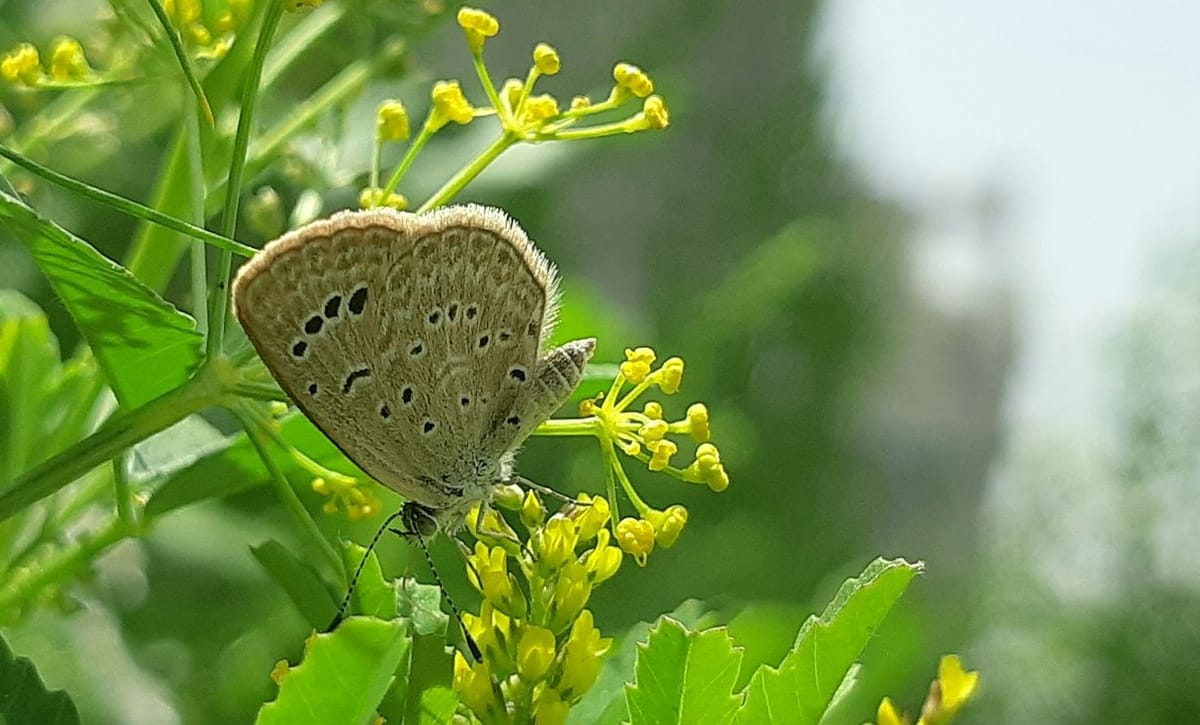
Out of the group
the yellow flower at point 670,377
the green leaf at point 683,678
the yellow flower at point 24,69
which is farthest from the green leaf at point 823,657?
the yellow flower at point 24,69

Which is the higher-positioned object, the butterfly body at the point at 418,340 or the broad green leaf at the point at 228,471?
the butterfly body at the point at 418,340

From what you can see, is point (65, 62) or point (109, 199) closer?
point (109, 199)

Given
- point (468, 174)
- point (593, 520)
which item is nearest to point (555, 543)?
point (593, 520)

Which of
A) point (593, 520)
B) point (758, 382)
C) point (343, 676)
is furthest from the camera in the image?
point (758, 382)

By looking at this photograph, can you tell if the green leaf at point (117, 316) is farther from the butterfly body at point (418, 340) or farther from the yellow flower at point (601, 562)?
the yellow flower at point (601, 562)

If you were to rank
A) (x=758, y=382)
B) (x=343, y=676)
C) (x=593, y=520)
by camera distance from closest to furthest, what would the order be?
(x=343, y=676), (x=593, y=520), (x=758, y=382)

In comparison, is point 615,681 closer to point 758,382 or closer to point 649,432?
point 649,432
